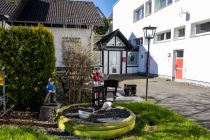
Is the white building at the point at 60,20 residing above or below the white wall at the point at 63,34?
above

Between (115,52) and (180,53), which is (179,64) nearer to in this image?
(180,53)

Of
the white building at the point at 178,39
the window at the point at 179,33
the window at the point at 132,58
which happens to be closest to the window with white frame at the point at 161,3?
the white building at the point at 178,39

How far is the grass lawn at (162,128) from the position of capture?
19.5ft

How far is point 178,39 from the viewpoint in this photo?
20.6 m

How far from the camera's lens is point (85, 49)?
9438 millimetres

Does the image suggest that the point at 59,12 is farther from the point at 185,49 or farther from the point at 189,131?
the point at 189,131

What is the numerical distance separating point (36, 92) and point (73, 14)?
1123 centimetres

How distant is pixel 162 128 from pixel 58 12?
14.3m

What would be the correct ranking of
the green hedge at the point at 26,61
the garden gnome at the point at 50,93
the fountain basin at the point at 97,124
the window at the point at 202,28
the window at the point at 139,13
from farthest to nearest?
the window at the point at 139,13 → the window at the point at 202,28 → the green hedge at the point at 26,61 → the garden gnome at the point at 50,93 → the fountain basin at the point at 97,124

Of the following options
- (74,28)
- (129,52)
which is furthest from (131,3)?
(74,28)

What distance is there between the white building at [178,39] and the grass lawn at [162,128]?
32.4 ft

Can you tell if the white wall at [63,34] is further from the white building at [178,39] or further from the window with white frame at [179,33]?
the window with white frame at [179,33]

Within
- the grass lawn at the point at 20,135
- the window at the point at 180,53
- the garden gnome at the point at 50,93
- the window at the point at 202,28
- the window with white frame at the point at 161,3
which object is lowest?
the grass lawn at the point at 20,135

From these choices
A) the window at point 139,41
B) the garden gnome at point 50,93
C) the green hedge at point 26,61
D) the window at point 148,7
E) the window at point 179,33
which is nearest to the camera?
the garden gnome at point 50,93
